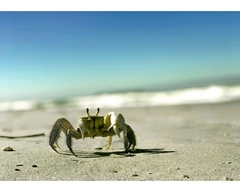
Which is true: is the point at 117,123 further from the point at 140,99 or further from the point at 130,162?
the point at 140,99

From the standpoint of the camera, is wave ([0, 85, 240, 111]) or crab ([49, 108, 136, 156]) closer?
crab ([49, 108, 136, 156])

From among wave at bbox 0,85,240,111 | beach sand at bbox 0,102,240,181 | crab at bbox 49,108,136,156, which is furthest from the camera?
wave at bbox 0,85,240,111

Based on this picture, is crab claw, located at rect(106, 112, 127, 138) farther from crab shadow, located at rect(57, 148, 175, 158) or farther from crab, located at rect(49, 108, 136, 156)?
crab shadow, located at rect(57, 148, 175, 158)

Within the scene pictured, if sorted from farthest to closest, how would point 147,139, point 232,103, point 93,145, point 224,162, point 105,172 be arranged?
point 232,103, point 147,139, point 93,145, point 224,162, point 105,172

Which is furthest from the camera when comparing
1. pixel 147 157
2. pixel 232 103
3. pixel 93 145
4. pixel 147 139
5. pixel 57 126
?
pixel 232 103

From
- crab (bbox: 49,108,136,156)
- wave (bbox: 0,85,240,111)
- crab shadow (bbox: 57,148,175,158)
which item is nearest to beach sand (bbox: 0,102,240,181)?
crab shadow (bbox: 57,148,175,158)

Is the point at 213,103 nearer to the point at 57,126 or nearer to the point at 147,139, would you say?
the point at 147,139

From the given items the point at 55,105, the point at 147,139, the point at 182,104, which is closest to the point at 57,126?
the point at 147,139
